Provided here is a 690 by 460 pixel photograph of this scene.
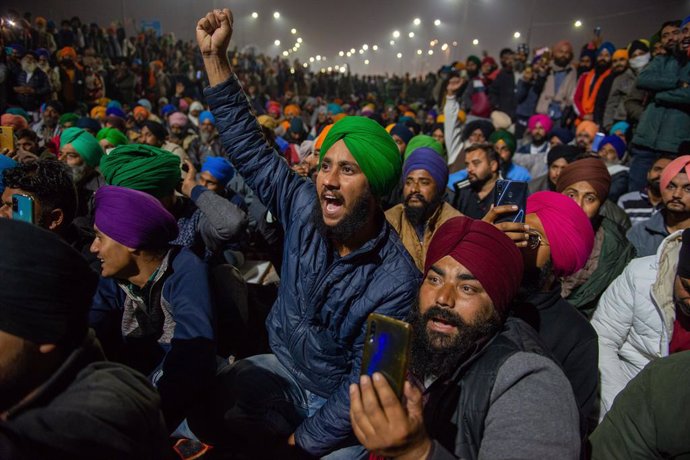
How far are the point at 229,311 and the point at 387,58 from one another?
71659 millimetres

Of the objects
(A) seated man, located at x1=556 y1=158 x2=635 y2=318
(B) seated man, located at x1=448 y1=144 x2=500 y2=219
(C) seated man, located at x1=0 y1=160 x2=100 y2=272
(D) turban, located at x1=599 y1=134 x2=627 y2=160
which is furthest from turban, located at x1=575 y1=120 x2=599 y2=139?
(C) seated man, located at x1=0 y1=160 x2=100 y2=272

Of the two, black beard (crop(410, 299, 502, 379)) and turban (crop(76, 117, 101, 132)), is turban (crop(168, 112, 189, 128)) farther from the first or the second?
black beard (crop(410, 299, 502, 379))

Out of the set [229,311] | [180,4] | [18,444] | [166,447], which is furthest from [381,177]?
[180,4]

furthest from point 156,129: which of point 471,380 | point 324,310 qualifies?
point 471,380

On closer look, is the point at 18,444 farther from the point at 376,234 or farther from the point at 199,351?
the point at 376,234

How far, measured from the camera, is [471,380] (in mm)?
1621

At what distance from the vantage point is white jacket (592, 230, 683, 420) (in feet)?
8.31

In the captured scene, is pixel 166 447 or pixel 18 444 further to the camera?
pixel 166 447

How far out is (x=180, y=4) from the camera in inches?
1014

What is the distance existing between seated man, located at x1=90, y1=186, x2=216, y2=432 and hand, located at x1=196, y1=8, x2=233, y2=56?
0.95 m

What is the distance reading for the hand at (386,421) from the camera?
1.19 m

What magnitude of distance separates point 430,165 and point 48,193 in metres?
3.31

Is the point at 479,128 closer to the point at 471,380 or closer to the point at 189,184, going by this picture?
the point at 189,184

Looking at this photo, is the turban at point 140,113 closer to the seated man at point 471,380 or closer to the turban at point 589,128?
the turban at point 589,128
